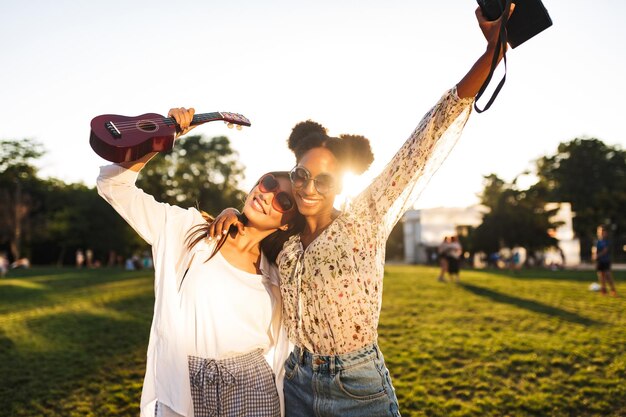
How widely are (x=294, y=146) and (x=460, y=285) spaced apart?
1631 centimetres

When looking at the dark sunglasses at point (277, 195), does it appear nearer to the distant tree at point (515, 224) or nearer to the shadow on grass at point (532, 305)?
the shadow on grass at point (532, 305)

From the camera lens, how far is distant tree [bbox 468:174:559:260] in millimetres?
44062

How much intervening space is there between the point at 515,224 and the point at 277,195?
45.8m

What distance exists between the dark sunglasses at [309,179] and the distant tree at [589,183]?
54.8 meters

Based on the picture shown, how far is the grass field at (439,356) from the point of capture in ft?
18.8

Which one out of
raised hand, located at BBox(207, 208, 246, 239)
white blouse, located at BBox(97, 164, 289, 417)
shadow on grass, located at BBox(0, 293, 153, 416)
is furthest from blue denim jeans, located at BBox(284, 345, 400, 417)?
shadow on grass, located at BBox(0, 293, 153, 416)

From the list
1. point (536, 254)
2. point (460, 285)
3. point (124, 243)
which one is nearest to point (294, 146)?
point (460, 285)

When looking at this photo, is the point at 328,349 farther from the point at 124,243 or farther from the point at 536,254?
the point at 124,243

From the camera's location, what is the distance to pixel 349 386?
7.86ft

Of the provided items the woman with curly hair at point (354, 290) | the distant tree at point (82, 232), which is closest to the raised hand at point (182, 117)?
the woman with curly hair at point (354, 290)

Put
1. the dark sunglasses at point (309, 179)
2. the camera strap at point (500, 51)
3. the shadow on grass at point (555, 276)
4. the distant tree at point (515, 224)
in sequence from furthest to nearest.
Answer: the distant tree at point (515, 224) → the shadow on grass at point (555, 276) → the dark sunglasses at point (309, 179) → the camera strap at point (500, 51)

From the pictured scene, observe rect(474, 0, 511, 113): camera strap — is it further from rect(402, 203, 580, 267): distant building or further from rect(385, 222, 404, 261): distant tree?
rect(385, 222, 404, 261): distant tree

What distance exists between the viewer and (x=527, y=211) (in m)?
44.9

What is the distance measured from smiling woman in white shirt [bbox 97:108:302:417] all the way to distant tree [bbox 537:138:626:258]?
5489 cm
